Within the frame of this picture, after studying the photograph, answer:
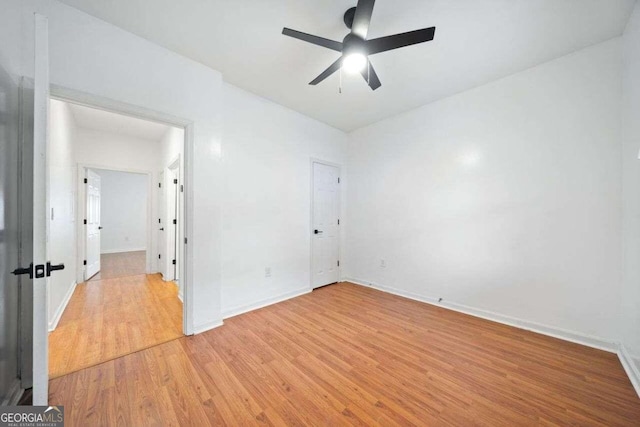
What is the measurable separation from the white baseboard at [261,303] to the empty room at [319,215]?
0.09 ft

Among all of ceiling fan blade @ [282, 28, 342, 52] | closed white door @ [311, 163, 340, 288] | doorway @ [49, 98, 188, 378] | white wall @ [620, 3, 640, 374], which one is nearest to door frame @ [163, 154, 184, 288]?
doorway @ [49, 98, 188, 378]

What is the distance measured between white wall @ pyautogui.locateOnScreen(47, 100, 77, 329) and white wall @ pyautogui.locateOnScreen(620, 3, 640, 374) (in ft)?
16.6

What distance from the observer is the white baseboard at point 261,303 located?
2768mm

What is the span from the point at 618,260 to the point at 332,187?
338cm

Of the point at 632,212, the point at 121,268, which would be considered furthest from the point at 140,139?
the point at 632,212

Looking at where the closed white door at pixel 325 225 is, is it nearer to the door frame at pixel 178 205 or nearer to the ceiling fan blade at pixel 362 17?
the door frame at pixel 178 205

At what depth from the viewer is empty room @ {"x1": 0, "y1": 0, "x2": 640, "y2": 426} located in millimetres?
1498

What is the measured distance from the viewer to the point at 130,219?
752 centimetres

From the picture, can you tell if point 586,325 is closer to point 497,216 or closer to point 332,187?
point 497,216

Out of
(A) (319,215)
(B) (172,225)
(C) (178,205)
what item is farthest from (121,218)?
(A) (319,215)

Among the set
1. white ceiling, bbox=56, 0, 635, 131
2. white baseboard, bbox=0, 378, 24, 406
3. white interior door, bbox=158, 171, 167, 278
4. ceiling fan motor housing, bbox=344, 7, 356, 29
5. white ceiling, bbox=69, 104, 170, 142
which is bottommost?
white baseboard, bbox=0, 378, 24, 406

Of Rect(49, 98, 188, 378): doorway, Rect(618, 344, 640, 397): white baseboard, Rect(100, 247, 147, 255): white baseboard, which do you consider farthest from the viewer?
Rect(100, 247, 147, 255): white baseboard

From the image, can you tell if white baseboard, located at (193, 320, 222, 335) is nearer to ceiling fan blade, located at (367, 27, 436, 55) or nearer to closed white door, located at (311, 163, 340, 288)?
closed white door, located at (311, 163, 340, 288)

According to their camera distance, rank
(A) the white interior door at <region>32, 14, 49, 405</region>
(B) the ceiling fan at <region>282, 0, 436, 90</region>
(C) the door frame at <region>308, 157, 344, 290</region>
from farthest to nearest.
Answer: (C) the door frame at <region>308, 157, 344, 290</region> → (B) the ceiling fan at <region>282, 0, 436, 90</region> → (A) the white interior door at <region>32, 14, 49, 405</region>
